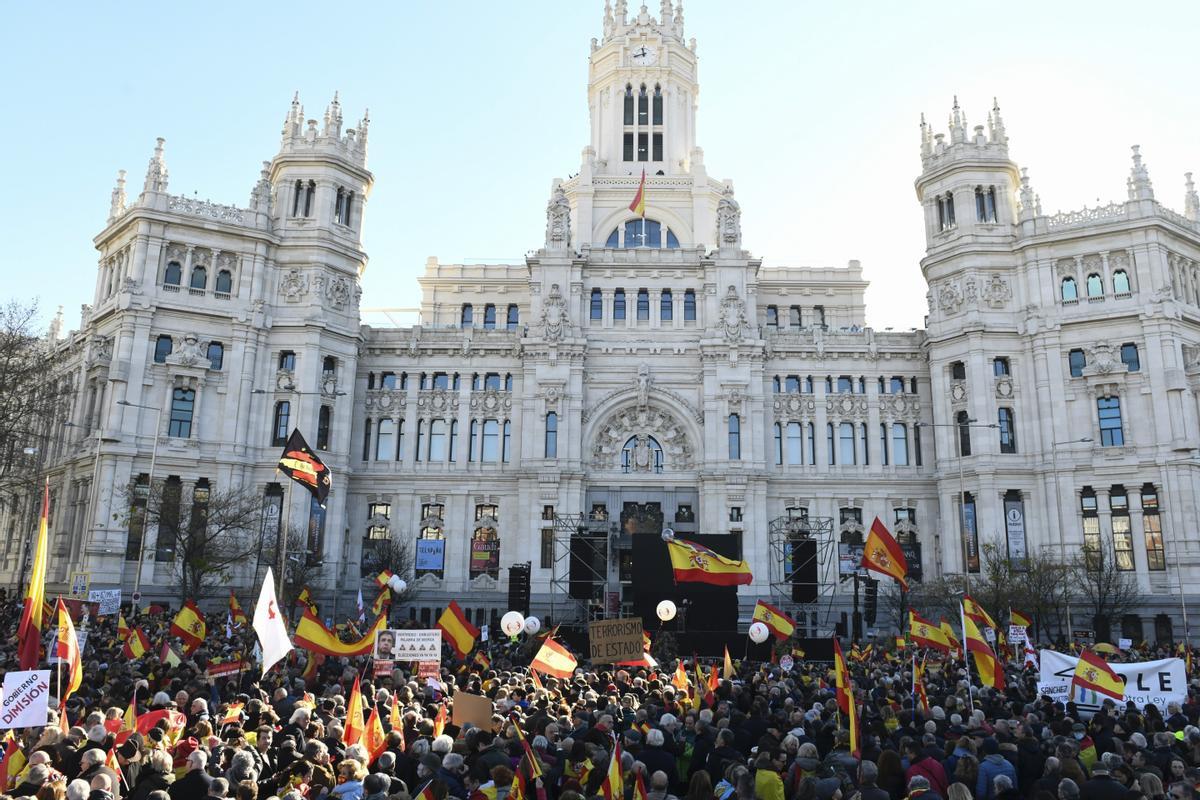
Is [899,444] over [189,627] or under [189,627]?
over

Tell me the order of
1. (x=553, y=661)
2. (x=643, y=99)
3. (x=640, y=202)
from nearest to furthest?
(x=553, y=661), (x=640, y=202), (x=643, y=99)

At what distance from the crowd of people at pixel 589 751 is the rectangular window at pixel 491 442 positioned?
4318cm

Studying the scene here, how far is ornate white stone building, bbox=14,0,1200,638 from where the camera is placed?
5569cm

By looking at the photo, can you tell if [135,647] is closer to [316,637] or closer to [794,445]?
[316,637]

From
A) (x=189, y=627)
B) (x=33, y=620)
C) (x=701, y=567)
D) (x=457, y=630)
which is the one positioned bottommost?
(x=189, y=627)

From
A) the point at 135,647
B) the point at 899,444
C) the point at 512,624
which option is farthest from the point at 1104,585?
the point at 135,647

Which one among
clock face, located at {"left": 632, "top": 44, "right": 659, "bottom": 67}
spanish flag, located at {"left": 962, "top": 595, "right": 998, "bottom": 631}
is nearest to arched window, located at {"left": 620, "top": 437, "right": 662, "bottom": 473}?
spanish flag, located at {"left": 962, "top": 595, "right": 998, "bottom": 631}

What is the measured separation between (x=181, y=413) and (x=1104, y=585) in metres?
54.9

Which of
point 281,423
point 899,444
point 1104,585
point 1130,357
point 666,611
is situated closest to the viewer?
point 666,611

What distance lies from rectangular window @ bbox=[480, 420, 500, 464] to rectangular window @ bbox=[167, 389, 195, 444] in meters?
18.8

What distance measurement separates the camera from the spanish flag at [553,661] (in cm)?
2114

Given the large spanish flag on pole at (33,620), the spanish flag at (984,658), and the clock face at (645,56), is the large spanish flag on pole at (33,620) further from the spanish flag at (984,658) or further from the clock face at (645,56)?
the clock face at (645,56)

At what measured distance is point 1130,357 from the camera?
56906 millimetres

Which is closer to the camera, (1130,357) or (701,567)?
→ (701,567)
